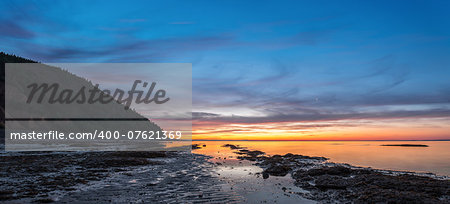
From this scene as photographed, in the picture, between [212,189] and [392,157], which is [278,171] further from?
[392,157]

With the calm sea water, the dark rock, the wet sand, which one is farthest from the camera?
the calm sea water

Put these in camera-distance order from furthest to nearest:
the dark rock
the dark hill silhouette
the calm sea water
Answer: the dark hill silhouette
the calm sea water
the dark rock

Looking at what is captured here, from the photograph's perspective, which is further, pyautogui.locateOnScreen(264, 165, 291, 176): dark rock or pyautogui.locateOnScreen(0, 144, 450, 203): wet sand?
pyautogui.locateOnScreen(264, 165, 291, 176): dark rock

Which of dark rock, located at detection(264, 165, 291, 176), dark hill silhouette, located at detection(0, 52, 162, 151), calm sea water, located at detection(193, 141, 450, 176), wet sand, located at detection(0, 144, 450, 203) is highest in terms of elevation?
dark hill silhouette, located at detection(0, 52, 162, 151)

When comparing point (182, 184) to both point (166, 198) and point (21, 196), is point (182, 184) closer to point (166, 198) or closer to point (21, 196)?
point (166, 198)

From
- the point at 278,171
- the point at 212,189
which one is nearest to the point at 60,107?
the point at 278,171

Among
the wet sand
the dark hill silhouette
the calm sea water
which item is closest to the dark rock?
the wet sand

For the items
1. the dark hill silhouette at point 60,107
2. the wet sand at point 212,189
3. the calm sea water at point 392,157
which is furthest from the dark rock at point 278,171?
the dark hill silhouette at point 60,107

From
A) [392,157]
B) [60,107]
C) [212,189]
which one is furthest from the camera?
[60,107]

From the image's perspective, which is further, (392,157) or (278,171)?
(392,157)

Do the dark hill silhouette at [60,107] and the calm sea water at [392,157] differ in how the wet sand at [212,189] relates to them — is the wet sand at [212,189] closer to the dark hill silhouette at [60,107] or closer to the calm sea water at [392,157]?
the calm sea water at [392,157]

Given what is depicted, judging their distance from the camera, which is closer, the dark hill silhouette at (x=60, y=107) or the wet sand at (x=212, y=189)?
the wet sand at (x=212, y=189)

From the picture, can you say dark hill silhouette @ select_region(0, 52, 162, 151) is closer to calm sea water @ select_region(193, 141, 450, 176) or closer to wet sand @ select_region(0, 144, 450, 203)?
calm sea water @ select_region(193, 141, 450, 176)

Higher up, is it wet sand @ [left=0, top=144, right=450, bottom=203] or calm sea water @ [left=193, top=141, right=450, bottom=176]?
wet sand @ [left=0, top=144, right=450, bottom=203]
